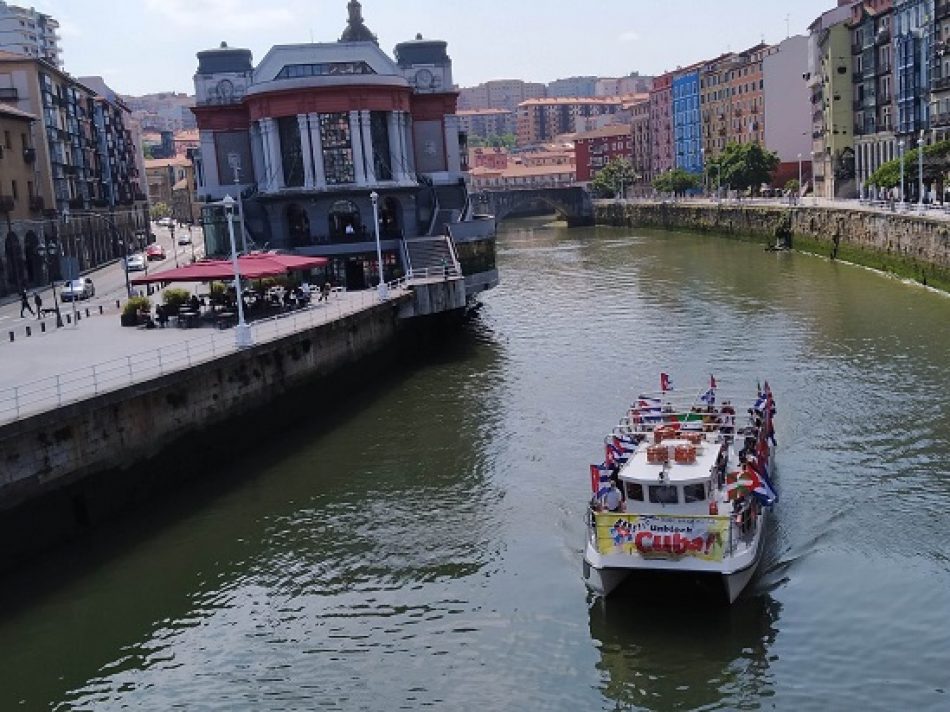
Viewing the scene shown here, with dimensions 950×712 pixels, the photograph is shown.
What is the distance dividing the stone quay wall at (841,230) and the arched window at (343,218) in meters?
34.5

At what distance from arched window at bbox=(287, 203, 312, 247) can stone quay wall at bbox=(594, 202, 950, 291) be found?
3813 centimetres

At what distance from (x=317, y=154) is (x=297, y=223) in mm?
5466

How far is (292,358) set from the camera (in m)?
39.6

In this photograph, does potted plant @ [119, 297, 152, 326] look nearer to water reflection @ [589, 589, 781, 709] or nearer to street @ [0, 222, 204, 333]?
street @ [0, 222, 204, 333]

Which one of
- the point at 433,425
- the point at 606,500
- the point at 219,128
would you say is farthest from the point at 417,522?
the point at 219,128

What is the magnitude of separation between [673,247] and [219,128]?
52.0 m

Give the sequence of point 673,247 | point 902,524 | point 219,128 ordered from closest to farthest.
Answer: point 902,524
point 219,128
point 673,247

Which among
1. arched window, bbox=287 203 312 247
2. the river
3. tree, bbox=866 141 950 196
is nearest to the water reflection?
the river

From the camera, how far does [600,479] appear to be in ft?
80.4

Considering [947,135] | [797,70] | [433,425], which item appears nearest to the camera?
[433,425]

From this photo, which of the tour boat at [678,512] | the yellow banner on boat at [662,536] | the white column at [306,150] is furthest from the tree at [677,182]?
the yellow banner on boat at [662,536]

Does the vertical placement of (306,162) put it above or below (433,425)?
above

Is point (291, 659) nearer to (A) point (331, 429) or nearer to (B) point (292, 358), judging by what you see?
(A) point (331, 429)

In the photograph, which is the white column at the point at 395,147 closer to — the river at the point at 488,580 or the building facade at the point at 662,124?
the river at the point at 488,580
